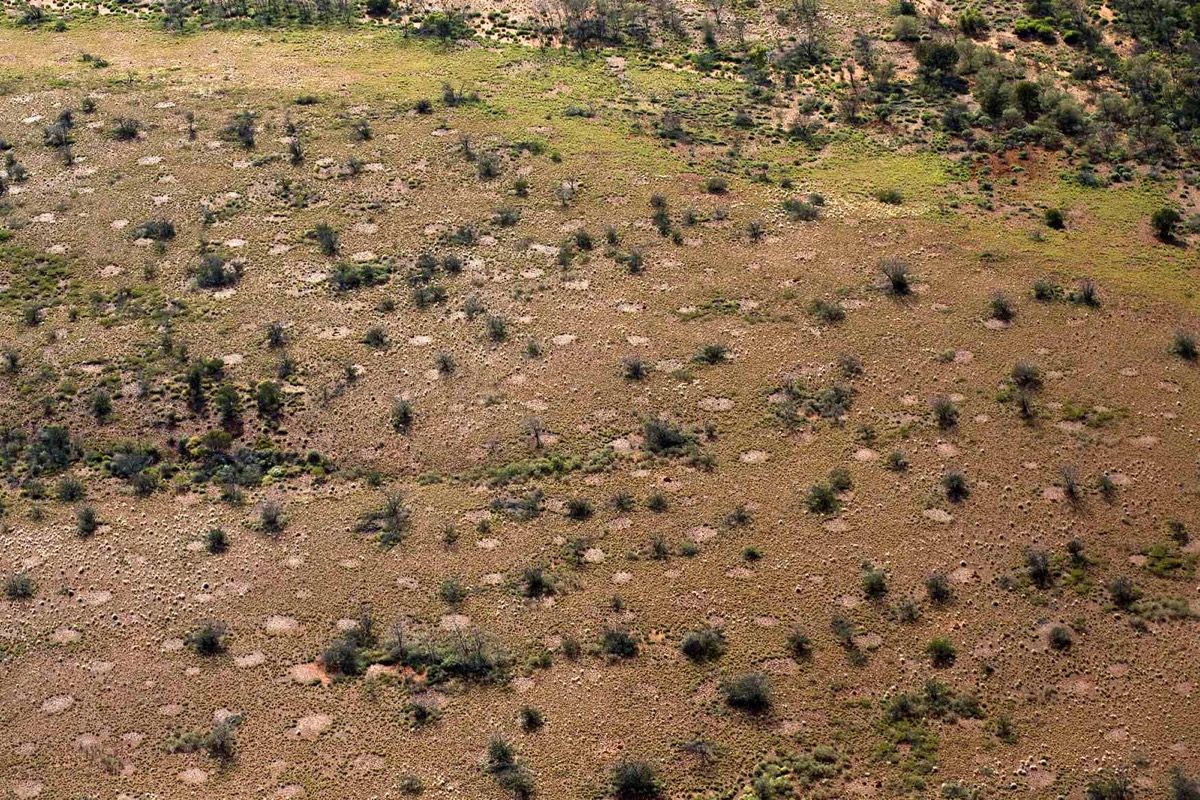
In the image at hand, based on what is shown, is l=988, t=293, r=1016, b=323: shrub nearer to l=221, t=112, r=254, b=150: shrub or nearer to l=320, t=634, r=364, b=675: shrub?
l=320, t=634, r=364, b=675: shrub

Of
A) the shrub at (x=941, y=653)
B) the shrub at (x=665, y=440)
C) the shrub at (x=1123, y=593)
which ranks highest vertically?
the shrub at (x=665, y=440)

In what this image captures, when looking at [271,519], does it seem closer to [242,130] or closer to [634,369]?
[634,369]

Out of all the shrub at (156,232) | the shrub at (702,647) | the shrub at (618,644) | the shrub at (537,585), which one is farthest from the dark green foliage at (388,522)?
the shrub at (156,232)

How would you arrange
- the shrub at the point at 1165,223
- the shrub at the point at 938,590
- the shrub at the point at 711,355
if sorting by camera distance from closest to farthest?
1. the shrub at the point at 938,590
2. the shrub at the point at 711,355
3. the shrub at the point at 1165,223

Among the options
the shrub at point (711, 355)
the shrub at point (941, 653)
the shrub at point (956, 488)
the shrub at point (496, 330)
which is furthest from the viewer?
the shrub at point (496, 330)

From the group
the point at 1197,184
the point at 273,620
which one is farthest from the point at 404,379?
the point at 1197,184

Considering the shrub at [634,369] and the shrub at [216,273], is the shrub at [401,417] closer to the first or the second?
the shrub at [634,369]

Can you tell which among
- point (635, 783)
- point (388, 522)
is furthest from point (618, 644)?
point (388, 522)
